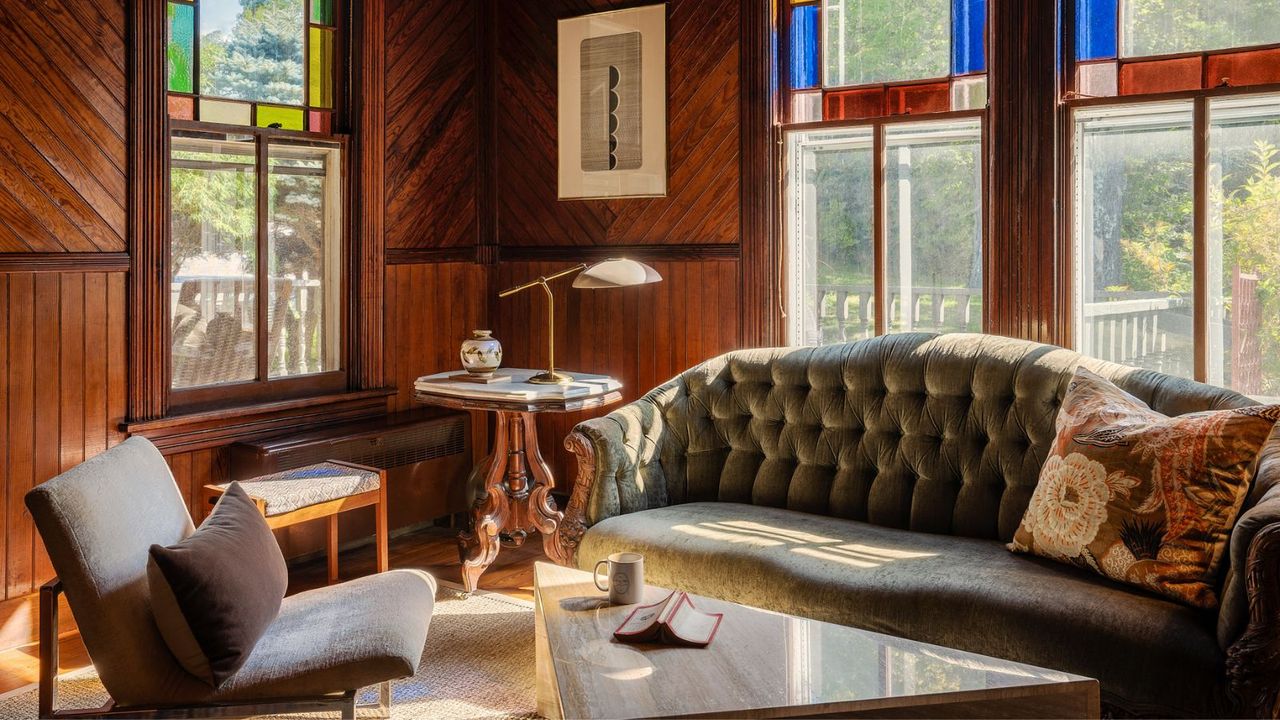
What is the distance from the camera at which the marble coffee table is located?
1.88 m

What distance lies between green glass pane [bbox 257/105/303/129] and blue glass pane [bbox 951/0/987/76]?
2.62 meters

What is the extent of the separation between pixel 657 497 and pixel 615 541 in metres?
0.37

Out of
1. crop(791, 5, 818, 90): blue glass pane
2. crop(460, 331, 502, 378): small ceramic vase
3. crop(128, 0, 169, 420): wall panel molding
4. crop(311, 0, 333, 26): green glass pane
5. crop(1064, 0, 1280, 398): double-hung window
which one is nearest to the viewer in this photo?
crop(1064, 0, 1280, 398): double-hung window

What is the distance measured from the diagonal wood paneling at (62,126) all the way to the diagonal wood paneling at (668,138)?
1843mm

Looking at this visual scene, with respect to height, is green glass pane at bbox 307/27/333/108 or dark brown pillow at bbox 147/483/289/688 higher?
green glass pane at bbox 307/27/333/108

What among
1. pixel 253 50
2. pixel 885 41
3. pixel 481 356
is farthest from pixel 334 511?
pixel 885 41

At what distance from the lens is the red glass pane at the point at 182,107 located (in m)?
3.80

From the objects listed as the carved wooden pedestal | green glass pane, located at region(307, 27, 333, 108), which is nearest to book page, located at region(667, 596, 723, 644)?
the carved wooden pedestal

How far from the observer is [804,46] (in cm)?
422

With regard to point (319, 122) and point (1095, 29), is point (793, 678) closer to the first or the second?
point (1095, 29)

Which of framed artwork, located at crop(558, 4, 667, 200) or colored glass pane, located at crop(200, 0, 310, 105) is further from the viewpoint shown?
framed artwork, located at crop(558, 4, 667, 200)

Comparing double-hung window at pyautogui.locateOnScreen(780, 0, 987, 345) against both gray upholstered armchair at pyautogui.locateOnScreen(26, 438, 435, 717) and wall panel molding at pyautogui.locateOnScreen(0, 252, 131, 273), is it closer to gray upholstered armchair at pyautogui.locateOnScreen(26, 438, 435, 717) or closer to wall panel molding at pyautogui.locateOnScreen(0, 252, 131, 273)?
gray upholstered armchair at pyautogui.locateOnScreen(26, 438, 435, 717)

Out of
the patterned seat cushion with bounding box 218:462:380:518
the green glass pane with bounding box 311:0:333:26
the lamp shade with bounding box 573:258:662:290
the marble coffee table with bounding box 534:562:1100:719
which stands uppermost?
the green glass pane with bounding box 311:0:333:26

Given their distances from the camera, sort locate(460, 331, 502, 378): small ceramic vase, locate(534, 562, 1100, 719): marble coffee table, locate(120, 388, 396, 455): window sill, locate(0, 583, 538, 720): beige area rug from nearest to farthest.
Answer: locate(534, 562, 1100, 719): marble coffee table → locate(0, 583, 538, 720): beige area rug → locate(120, 388, 396, 455): window sill → locate(460, 331, 502, 378): small ceramic vase
